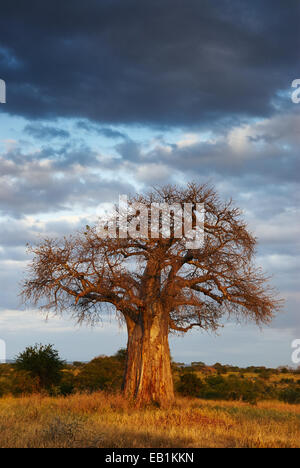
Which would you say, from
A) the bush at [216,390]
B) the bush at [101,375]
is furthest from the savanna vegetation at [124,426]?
the bush at [216,390]

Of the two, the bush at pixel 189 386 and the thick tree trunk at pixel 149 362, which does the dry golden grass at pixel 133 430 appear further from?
the bush at pixel 189 386

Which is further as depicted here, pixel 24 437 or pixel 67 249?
pixel 67 249

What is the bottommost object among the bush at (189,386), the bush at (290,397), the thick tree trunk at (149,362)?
the bush at (290,397)

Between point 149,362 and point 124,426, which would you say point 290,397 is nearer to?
point 149,362

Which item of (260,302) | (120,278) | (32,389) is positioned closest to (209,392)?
(32,389)

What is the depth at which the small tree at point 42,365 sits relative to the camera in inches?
993

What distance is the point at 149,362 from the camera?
18094mm

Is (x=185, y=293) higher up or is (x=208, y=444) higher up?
(x=185, y=293)

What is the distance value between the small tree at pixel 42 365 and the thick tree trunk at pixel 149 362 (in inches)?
320

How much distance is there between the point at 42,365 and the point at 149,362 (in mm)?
9162

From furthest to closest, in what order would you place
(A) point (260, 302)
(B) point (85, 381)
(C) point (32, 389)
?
(B) point (85, 381) → (C) point (32, 389) → (A) point (260, 302)

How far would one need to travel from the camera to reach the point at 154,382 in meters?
18.0
